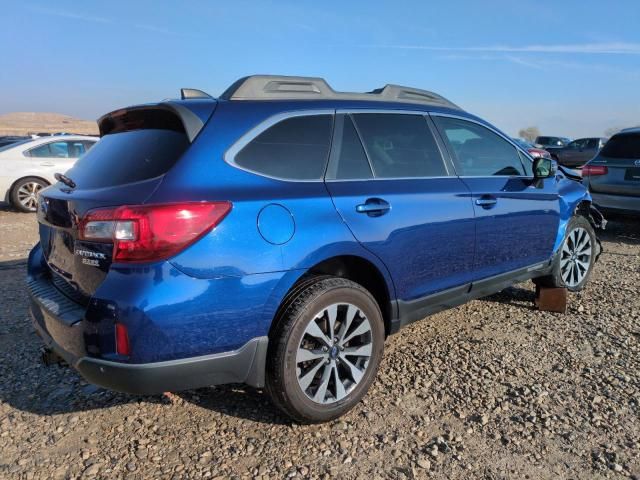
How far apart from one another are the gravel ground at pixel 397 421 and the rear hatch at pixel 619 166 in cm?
410

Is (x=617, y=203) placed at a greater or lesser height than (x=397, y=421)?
greater

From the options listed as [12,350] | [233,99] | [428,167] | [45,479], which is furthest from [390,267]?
[12,350]

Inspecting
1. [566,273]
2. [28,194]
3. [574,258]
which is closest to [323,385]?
[566,273]

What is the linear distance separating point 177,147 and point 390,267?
137 cm

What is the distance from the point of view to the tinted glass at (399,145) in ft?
10.6

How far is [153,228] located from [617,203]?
723 cm

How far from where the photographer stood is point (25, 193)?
10.8 metres

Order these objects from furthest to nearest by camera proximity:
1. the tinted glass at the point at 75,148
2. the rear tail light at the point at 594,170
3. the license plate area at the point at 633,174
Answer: the tinted glass at the point at 75,148, the rear tail light at the point at 594,170, the license plate area at the point at 633,174

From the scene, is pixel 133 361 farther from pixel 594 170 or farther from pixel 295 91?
pixel 594 170

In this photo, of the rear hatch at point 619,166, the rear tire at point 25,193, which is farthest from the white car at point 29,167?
the rear hatch at point 619,166

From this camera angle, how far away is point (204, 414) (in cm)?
301

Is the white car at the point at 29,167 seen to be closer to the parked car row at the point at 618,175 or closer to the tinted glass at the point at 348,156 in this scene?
the tinted glass at the point at 348,156

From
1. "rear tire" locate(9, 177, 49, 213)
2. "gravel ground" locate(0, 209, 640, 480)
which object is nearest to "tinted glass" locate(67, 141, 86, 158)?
"rear tire" locate(9, 177, 49, 213)

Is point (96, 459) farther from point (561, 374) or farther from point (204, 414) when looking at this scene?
point (561, 374)
